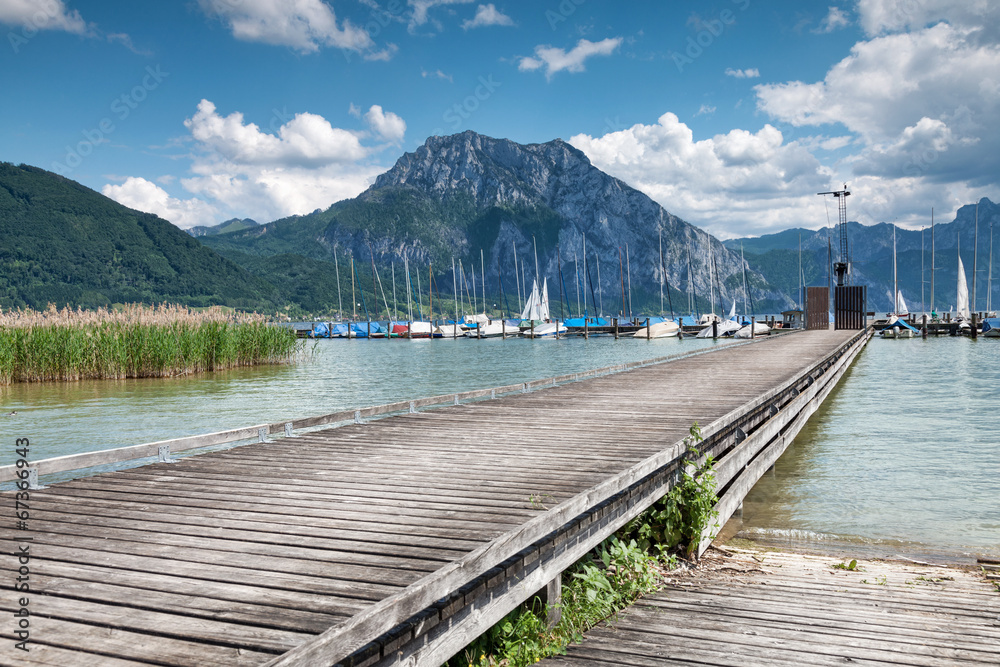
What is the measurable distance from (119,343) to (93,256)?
16443 cm

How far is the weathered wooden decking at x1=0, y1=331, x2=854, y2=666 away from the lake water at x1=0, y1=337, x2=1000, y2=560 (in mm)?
2769

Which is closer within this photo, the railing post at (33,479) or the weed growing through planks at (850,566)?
the railing post at (33,479)

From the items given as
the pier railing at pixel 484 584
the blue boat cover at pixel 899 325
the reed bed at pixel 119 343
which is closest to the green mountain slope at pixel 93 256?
the reed bed at pixel 119 343

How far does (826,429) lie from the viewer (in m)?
18.2

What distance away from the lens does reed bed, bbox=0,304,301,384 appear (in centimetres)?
2398

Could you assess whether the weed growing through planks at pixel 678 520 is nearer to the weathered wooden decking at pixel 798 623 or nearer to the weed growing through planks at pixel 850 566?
the weathered wooden decking at pixel 798 623

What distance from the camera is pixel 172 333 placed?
1094 inches

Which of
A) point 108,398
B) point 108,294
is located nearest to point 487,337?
point 108,398

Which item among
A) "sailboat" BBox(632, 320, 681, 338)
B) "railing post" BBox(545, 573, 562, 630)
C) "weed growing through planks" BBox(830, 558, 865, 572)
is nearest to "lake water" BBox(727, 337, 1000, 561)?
"weed growing through planks" BBox(830, 558, 865, 572)

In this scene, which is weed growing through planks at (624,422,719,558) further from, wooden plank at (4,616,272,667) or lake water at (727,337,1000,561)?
wooden plank at (4,616,272,667)

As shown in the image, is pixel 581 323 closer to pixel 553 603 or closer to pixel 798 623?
pixel 798 623

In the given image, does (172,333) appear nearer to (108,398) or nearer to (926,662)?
(108,398)

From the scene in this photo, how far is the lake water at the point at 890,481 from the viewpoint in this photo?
8938 millimetres

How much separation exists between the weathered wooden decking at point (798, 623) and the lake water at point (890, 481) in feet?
6.86
